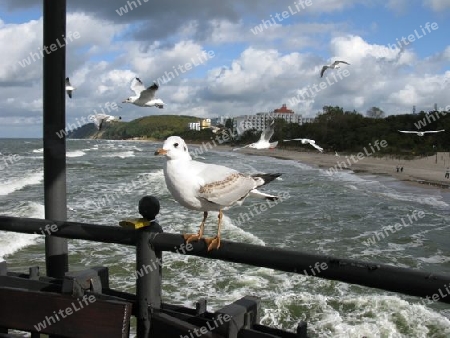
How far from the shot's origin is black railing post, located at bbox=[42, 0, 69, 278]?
3.03m

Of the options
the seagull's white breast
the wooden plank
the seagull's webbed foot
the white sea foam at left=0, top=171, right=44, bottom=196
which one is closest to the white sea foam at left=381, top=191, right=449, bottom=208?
the white sea foam at left=0, top=171, right=44, bottom=196

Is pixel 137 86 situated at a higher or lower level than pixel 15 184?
higher

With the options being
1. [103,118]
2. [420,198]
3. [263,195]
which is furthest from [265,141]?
[420,198]

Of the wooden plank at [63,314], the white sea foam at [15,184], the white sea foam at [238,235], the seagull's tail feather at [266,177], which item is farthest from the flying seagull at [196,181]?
the white sea foam at [15,184]

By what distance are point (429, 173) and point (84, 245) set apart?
41.4 m

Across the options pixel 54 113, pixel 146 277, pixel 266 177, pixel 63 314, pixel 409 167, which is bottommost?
pixel 409 167

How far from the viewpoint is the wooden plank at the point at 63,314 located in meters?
2.27

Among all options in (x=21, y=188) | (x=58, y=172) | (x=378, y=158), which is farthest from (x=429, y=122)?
(x=58, y=172)

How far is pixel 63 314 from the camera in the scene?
2.35 meters

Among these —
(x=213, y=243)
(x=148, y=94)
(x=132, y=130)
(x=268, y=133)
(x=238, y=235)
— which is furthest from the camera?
(x=132, y=130)

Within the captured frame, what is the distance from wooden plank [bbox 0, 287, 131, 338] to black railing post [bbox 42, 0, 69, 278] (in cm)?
66

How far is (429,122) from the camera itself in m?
70.4

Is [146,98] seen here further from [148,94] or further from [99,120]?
[99,120]

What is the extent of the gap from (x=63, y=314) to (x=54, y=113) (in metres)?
1.24
